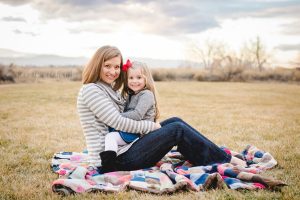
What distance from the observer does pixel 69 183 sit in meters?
3.57

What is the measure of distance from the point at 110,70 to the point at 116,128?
690 mm

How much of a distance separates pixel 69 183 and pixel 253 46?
134 feet

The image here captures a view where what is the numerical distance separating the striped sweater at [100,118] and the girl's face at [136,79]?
29 centimetres

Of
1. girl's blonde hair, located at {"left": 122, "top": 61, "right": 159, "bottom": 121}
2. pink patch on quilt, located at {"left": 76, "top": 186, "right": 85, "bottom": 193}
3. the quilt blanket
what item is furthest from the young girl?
pink patch on quilt, located at {"left": 76, "top": 186, "right": 85, "bottom": 193}

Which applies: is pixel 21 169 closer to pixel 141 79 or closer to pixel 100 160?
pixel 100 160

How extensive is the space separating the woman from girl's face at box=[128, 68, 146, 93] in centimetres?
19

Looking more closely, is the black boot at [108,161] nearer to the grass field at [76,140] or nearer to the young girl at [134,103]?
the young girl at [134,103]

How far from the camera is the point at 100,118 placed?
396 cm

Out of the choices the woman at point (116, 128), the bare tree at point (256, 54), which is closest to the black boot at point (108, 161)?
the woman at point (116, 128)

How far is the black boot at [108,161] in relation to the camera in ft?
12.7

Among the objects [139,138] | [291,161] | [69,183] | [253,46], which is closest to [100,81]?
[139,138]

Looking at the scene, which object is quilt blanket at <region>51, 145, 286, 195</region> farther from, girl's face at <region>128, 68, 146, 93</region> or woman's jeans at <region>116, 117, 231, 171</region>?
girl's face at <region>128, 68, 146, 93</region>

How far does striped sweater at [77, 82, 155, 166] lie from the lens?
392 cm

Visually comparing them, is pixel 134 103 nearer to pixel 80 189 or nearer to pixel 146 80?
pixel 146 80
